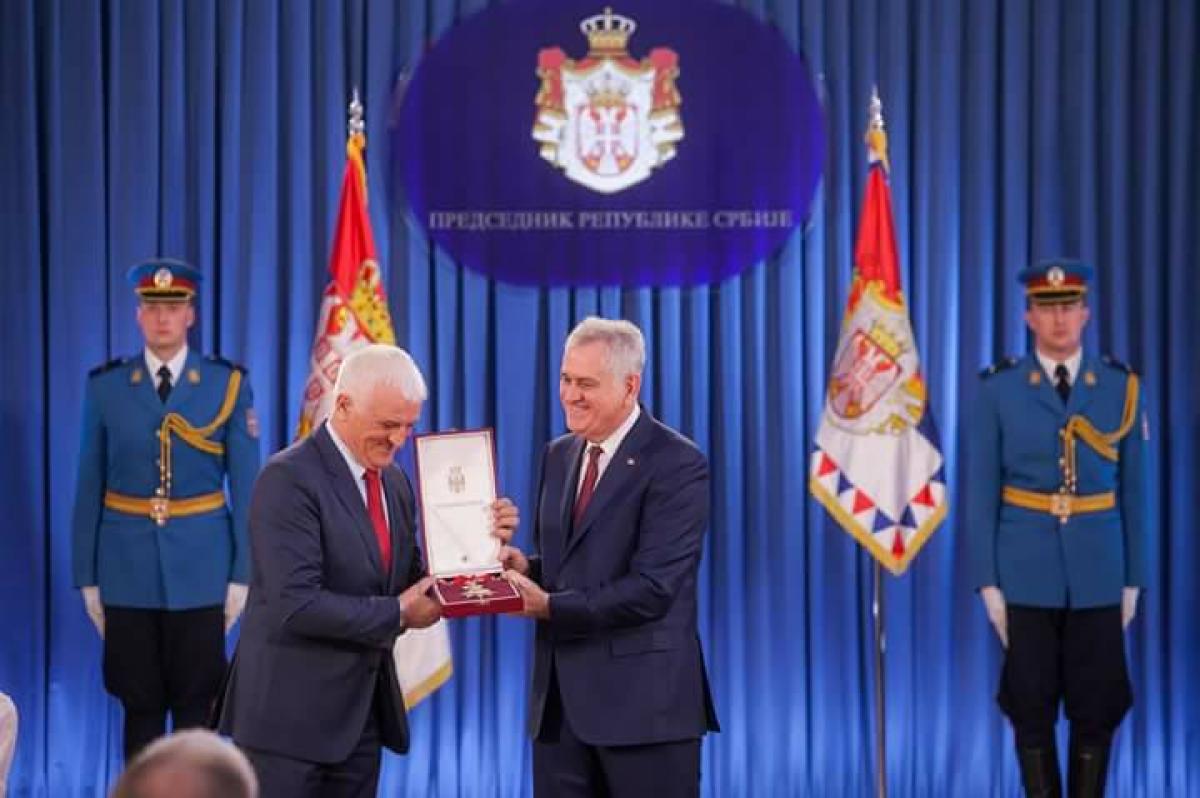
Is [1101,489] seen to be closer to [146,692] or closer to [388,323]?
[388,323]

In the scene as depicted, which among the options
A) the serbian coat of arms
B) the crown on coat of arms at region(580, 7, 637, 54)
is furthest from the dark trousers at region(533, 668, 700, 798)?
the crown on coat of arms at region(580, 7, 637, 54)

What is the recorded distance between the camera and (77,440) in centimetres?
507

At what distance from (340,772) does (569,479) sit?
0.72 meters

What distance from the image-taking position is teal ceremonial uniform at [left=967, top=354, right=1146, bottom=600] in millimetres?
4363

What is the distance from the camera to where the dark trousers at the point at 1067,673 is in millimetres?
4336

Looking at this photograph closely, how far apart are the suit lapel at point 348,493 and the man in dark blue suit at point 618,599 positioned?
28cm

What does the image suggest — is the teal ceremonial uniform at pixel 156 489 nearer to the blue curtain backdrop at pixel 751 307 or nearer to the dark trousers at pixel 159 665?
the dark trousers at pixel 159 665

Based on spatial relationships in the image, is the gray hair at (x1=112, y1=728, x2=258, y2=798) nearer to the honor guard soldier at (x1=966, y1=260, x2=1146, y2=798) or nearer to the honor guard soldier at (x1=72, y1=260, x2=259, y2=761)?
the honor guard soldier at (x1=72, y1=260, x2=259, y2=761)

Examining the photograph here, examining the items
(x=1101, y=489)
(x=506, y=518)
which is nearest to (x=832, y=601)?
(x=1101, y=489)

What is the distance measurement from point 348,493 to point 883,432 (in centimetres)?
229

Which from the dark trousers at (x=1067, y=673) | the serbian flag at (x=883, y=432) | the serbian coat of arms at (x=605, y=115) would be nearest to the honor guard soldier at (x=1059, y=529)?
the dark trousers at (x=1067, y=673)

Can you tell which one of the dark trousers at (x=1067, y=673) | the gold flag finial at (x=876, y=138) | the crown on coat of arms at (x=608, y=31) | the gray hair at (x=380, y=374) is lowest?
the dark trousers at (x=1067, y=673)

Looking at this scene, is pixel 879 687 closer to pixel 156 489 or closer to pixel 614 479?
pixel 614 479

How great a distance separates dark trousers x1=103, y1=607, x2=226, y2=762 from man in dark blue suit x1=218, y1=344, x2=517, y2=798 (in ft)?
5.40
